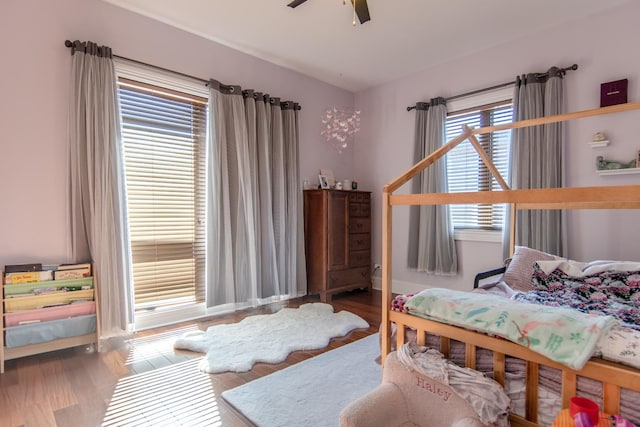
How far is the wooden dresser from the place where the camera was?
3.82m

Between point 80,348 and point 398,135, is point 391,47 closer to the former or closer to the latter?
point 398,135

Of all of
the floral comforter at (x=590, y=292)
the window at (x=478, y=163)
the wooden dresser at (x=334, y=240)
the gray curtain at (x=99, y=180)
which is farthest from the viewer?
the wooden dresser at (x=334, y=240)

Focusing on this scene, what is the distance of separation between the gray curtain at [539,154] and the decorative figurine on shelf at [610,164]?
245 millimetres

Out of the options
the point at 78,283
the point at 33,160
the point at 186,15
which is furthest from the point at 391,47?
the point at 78,283

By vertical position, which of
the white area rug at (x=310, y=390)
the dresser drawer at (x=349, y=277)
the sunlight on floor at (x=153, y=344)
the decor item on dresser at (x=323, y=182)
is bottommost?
the sunlight on floor at (x=153, y=344)

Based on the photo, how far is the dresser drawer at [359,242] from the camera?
4.04m

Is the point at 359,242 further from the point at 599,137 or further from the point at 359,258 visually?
the point at 599,137

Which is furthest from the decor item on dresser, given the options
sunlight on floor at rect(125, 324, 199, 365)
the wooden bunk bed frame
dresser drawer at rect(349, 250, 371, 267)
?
the wooden bunk bed frame

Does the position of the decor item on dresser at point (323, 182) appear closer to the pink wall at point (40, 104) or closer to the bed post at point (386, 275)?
the pink wall at point (40, 104)

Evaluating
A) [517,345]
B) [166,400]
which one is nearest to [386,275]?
[517,345]

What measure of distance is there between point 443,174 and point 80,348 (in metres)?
3.61

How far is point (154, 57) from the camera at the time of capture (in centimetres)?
297

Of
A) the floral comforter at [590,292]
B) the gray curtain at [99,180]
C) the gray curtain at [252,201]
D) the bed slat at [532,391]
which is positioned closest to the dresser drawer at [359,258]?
the gray curtain at [252,201]

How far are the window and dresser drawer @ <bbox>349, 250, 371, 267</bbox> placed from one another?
110 cm
